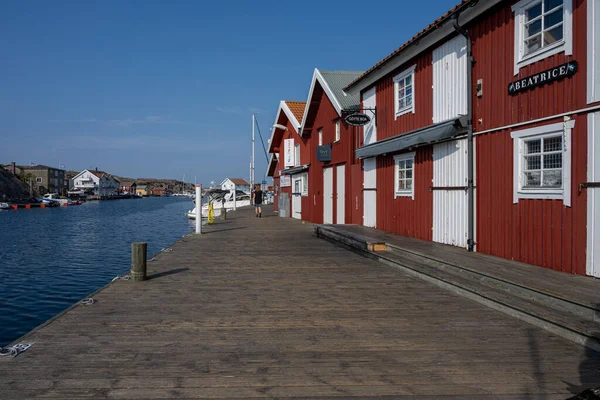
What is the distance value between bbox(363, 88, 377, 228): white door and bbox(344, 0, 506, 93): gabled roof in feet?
2.00

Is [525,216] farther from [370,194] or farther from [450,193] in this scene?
[370,194]

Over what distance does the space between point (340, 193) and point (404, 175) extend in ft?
21.1

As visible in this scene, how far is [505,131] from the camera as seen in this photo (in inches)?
340

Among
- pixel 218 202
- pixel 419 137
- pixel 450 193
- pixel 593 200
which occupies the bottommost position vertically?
pixel 218 202

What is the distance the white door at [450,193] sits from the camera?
10078mm

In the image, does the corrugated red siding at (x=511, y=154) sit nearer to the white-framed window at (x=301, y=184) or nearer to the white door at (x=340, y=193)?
the white door at (x=340, y=193)

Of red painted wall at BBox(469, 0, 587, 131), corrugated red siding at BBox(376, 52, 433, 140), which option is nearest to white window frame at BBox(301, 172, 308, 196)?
corrugated red siding at BBox(376, 52, 433, 140)

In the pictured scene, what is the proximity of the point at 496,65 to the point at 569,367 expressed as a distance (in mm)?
6342

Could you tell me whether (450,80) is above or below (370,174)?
above

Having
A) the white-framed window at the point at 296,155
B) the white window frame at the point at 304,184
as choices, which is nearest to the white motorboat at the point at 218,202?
the white-framed window at the point at 296,155

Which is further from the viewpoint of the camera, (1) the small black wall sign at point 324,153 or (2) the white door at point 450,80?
(1) the small black wall sign at point 324,153

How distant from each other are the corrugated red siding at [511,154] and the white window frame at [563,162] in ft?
0.29

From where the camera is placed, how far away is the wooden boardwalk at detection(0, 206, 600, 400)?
3.83 meters

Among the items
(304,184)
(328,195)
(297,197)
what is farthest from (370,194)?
(297,197)
